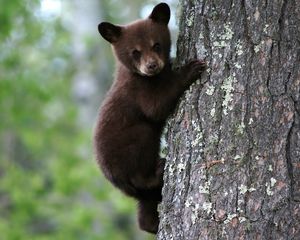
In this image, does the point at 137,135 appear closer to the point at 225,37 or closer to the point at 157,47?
the point at 157,47

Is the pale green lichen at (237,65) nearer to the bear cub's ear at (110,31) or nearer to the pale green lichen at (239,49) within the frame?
the pale green lichen at (239,49)

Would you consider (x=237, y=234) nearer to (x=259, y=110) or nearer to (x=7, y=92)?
(x=259, y=110)

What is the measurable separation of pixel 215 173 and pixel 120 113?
1.21 metres

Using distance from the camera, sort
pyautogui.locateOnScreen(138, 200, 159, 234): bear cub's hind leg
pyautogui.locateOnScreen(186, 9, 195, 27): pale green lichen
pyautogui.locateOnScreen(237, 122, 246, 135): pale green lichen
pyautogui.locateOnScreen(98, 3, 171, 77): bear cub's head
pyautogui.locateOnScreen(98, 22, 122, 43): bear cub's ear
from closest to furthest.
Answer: pyautogui.locateOnScreen(237, 122, 246, 135): pale green lichen → pyautogui.locateOnScreen(186, 9, 195, 27): pale green lichen → pyautogui.locateOnScreen(138, 200, 159, 234): bear cub's hind leg → pyautogui.locateOnScreen(98, 3, 171, 77): bear cub's head → pyautogui.locateOnScreen(98, 22, 122, 43): bear cub's ear

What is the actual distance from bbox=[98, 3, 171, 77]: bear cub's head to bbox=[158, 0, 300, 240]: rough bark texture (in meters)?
1.01

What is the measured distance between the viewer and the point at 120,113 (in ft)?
16.1

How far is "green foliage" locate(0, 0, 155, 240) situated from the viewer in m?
12.4

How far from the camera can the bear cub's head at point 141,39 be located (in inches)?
204

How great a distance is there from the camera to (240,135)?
389cm

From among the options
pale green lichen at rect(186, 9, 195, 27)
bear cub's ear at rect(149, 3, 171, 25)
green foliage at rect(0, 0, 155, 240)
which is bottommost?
green foliage at rect(0, 0, 155, 240)

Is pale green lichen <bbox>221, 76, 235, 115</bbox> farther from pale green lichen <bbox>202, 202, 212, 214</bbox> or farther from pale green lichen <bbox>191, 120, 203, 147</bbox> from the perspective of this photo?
pale green lichen <bbox>202, 202, 212, 214</bbox>

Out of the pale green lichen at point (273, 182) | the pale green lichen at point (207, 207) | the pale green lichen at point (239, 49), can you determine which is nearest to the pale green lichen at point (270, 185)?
the pale green lichen at point (273, 182)

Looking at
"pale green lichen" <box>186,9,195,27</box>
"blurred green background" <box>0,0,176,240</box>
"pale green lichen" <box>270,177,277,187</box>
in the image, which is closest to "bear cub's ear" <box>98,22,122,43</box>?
"pale green lichen" <box>186,9,195,27</box>

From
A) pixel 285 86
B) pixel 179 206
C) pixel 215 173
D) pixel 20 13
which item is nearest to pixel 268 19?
pixel 285 86
